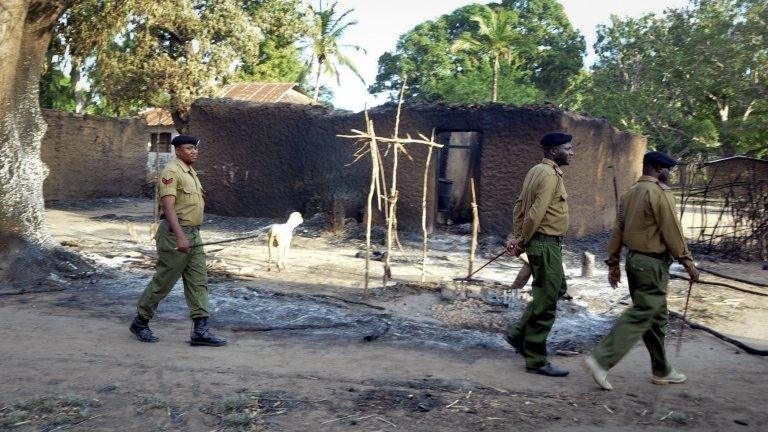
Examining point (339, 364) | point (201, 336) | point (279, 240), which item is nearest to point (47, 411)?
point (201, 336)

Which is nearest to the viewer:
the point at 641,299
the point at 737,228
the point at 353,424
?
the point at 353,424

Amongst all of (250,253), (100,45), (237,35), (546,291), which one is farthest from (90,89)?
(546,291)

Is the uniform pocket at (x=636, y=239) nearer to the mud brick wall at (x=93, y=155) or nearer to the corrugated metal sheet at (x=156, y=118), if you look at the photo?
the mud brick wall at (x=93, y=155)

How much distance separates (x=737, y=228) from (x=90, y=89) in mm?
25255

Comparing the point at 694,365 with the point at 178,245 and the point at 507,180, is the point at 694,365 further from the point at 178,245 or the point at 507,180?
the point at 507,180

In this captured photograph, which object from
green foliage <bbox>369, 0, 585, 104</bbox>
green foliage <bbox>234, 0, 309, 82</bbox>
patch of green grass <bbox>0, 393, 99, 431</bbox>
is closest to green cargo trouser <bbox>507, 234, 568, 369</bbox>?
patch of green grass <bbox>0, 393, 99, 431</bbox>

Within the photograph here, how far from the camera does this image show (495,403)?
4352mm

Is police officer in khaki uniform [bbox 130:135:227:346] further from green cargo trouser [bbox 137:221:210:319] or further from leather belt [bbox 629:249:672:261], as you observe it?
leather belt [bbox 629:249:672:261]

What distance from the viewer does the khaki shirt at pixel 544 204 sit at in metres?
5.00

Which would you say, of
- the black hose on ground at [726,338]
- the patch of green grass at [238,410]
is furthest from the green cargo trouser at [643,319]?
the patch of green grass at [238,410]

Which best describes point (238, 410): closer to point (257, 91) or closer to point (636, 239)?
point (636, 239)

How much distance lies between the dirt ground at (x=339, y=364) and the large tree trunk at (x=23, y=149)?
24.4 inches

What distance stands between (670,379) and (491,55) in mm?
29059

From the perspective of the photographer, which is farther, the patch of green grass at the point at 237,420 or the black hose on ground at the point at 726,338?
the black hose on ground at the point at 726,338
